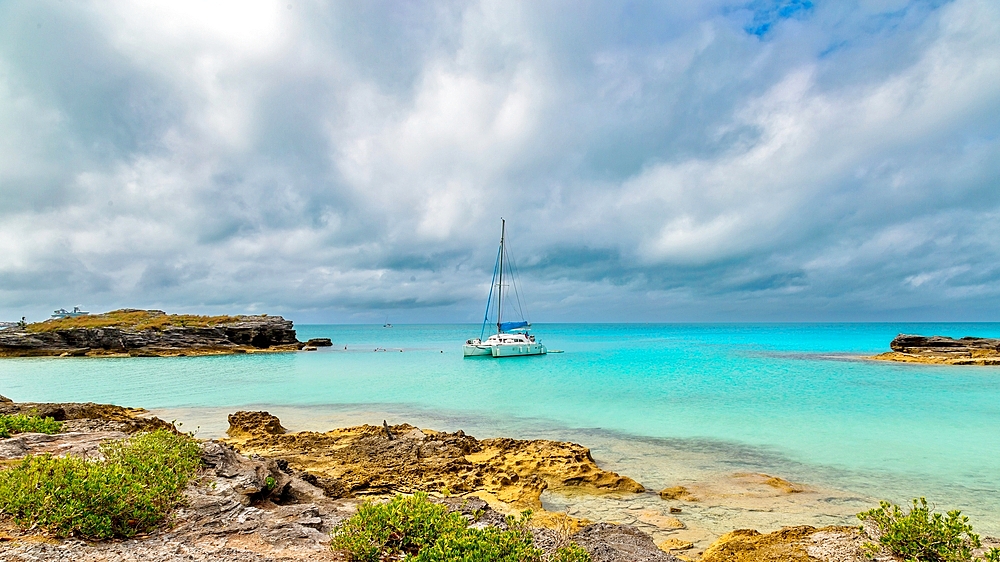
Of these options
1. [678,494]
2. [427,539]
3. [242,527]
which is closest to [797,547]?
[678,494]

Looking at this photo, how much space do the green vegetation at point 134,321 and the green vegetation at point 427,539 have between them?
7509 cm

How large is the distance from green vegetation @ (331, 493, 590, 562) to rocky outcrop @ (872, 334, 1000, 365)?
5960cm

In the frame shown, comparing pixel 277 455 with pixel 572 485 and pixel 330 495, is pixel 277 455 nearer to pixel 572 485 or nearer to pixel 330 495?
pixel 330 495

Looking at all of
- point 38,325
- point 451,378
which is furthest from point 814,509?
point 38,325

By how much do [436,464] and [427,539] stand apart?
705 centimetres

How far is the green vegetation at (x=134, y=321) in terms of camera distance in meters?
66.9

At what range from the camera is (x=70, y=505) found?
5.36m

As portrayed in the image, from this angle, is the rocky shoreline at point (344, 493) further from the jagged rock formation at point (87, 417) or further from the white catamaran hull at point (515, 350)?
the white catamaran hull at point (515, 350)

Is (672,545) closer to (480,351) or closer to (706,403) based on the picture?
(706,403)

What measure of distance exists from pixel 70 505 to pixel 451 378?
33.4 metres

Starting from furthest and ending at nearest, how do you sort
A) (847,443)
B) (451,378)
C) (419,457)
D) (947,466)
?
(451,378)
(847,443)
(947,466)
(419,457)

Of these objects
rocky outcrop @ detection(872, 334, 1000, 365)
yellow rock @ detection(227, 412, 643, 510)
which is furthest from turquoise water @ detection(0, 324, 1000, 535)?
rocky outcrop @ detection(872, 334, 1000, 365)

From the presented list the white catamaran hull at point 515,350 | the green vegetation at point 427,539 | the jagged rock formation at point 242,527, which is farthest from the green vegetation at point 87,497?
the white catamaran hull at point 515,350

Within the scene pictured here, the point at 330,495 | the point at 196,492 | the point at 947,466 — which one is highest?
the point at 196,492
